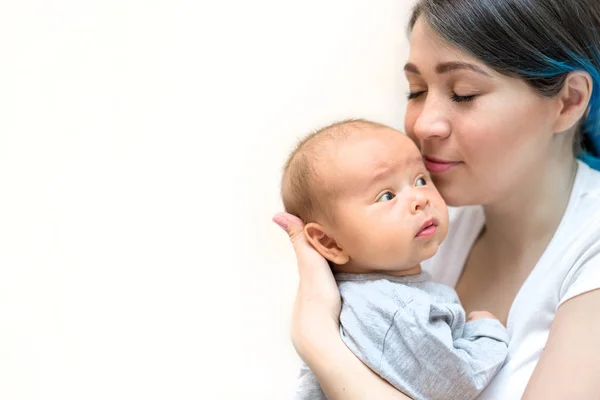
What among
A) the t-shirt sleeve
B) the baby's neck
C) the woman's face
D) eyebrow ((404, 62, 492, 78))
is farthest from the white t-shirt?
eyebrow ((404, 62, 492, 78))

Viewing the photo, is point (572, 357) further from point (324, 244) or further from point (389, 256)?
point (324, 244)

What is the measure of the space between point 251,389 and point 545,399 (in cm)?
102

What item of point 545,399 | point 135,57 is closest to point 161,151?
point 135,57

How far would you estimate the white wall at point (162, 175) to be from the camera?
69.4 inches

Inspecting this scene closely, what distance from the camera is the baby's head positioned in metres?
1.25

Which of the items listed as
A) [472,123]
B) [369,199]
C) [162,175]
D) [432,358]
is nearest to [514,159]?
[472,123]

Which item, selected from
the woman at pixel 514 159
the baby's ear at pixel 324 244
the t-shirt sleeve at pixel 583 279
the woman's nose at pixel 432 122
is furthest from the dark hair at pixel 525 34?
the baby's ear at pixel 324 244

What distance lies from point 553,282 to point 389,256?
36cm

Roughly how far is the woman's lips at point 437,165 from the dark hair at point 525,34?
0.71 ft

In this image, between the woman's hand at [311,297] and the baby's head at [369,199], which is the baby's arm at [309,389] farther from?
the baby's head at [369,199]

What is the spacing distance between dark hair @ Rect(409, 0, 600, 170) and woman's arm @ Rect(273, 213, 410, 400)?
506 mm

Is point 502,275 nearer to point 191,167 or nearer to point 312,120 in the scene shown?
point 312,120

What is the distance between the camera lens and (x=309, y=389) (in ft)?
4.53

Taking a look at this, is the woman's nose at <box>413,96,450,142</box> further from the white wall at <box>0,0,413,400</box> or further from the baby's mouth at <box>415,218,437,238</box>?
the white wall at <box>0,0,413,400</box>
